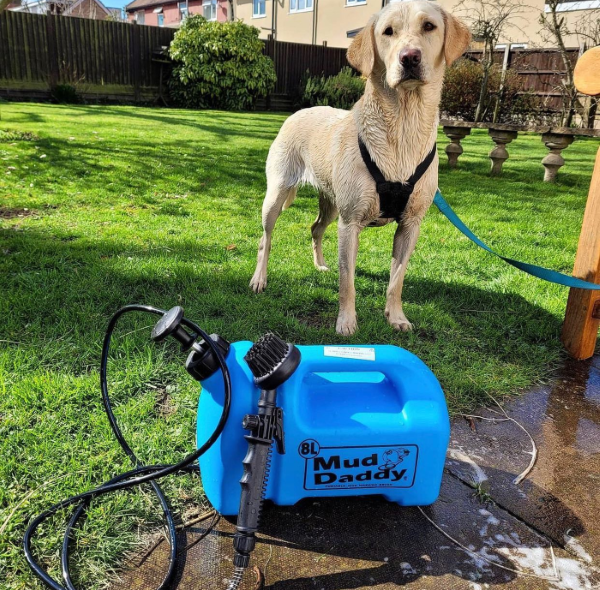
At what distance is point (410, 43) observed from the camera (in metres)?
2.78

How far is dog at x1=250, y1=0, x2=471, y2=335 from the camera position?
283 centimetres

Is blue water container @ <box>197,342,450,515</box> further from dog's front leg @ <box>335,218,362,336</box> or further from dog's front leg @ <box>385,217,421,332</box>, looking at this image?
dog's front leg @ <box>385,217,421,332</box>

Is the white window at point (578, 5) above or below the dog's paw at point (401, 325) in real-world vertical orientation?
above

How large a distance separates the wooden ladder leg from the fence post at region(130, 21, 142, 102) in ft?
58.2

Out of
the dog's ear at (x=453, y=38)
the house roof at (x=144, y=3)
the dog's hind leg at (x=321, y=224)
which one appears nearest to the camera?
the dog's ear at (x=453, y=38)

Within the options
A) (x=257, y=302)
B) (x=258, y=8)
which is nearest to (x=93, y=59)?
(x=257, y=302)

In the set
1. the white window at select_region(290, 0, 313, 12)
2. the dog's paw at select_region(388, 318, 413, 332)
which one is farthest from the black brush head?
the white window at select_region(290, 0, 313, 12)

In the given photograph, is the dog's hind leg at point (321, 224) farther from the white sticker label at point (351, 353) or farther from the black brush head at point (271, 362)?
the black brush head at point (271, 362)

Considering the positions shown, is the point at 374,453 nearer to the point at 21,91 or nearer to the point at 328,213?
the point at 328,213

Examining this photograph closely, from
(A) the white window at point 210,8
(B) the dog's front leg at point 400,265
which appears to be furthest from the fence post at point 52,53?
(A) the white window at point 210,8

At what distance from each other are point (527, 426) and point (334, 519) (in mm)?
1189

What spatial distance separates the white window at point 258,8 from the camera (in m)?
35.5

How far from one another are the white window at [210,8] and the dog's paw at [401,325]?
45.5 meters

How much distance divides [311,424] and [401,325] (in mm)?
1858
